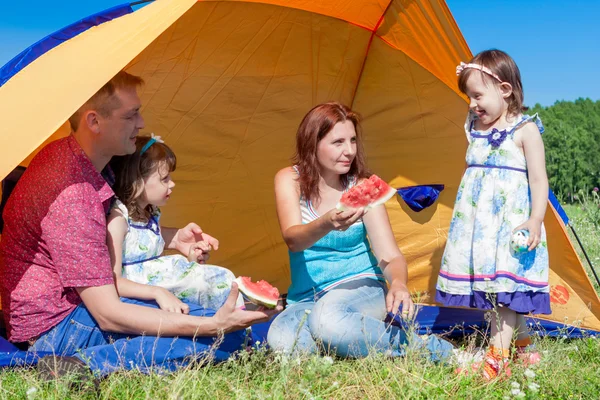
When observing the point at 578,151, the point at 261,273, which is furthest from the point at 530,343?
the point at 578,151

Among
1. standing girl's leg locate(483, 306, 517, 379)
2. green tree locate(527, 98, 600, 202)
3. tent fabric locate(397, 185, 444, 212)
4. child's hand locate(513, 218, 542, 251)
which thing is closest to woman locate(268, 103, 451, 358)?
standing girl's leg locate(483, 306, 517, 379)

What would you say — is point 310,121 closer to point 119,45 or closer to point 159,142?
point 159,142

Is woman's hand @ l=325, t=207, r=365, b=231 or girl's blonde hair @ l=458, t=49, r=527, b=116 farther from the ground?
girl's blonde hair @ l=458, t=49, r=527, b=116

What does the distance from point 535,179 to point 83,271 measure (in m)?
1.98

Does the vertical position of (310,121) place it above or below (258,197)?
above

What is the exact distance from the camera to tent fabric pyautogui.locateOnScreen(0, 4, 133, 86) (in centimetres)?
322

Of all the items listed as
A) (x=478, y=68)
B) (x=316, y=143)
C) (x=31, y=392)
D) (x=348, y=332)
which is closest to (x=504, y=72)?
(x=478, y=68)

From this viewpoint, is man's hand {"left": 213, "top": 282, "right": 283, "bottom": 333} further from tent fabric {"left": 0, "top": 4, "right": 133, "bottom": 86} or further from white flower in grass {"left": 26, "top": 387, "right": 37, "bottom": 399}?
tent fabric {"left": 0, "top": 4, "right": 133, "bottom": 86}

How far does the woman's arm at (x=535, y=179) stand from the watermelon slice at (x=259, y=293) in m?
1.16

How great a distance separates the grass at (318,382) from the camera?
8.25 ft

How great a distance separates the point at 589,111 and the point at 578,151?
131 inches

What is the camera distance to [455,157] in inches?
165

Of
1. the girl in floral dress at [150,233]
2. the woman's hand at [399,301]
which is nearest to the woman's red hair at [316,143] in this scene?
the girl in floral dress at [150,233]

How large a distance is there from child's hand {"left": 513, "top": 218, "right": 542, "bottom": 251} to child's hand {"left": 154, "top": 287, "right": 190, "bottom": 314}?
1.51 meters
